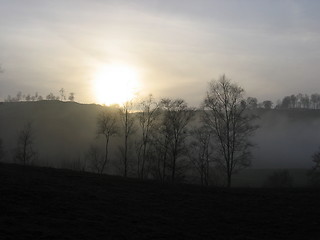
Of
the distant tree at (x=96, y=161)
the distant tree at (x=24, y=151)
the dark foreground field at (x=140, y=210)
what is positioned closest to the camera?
the dark foreground field at (x=140, y=210)

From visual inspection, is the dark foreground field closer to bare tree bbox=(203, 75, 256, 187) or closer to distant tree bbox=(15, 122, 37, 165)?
bare tree bbox=(203, 75, 256, 187)

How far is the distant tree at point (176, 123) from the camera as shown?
55.7 metres

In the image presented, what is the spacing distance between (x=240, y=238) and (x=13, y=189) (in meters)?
11.6

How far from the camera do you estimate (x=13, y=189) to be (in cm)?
1962

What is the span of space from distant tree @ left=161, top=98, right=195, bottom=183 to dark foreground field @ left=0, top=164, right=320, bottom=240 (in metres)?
28.0

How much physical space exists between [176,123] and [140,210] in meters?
38.2

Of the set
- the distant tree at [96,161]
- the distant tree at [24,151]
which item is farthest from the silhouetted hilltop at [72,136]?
the distant tree at [96,161]

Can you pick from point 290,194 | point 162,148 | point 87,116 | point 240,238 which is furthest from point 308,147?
point 240,238

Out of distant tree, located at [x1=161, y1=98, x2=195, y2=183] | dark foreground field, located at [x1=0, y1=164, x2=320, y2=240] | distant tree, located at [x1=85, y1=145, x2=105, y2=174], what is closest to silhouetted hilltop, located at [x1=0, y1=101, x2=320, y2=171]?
distant tree, located at [x1=85, y1=145, x2=105, y2=174]

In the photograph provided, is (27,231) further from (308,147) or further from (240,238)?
(308,147)

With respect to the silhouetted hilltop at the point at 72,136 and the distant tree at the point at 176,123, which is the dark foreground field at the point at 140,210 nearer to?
the distant tree at the point at 176,123

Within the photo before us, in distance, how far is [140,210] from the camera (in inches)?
762

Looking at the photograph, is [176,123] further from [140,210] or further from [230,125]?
[140,210]

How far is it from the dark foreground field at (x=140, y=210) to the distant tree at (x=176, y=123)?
2796 centimetres
